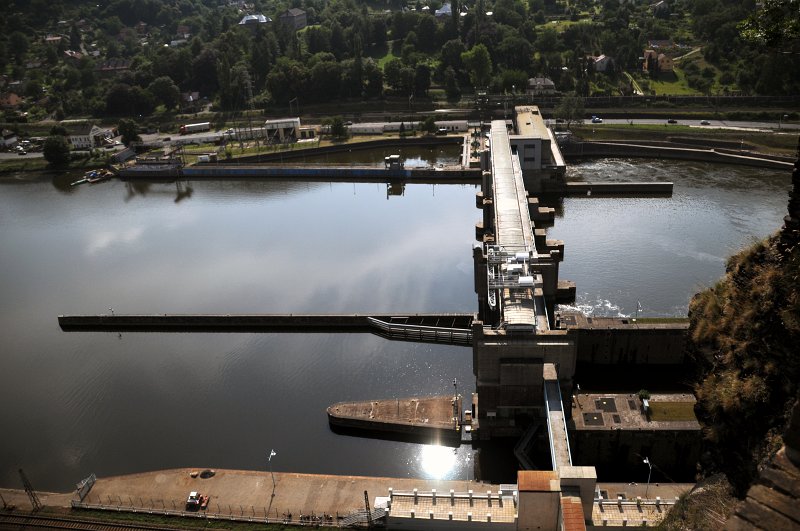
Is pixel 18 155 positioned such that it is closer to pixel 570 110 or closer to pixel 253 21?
pixel 253 21

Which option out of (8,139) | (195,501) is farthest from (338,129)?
(195,501)

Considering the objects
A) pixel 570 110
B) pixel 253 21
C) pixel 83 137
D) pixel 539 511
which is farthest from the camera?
pixel 253 21

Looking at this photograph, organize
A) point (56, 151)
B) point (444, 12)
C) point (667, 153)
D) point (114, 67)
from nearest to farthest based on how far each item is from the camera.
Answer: point (667, 153) → point (56, 151) → point (114, 67) → point (444, 12)

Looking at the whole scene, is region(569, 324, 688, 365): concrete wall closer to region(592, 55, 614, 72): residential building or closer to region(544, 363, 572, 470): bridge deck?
region(544, 363, 572, 470): bridge deck

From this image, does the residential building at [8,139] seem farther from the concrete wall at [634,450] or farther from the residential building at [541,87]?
the concrete wall at [634,450]

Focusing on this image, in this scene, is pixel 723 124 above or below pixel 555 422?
above

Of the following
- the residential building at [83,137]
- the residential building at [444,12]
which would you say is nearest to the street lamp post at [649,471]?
the residential building at [83,137]
